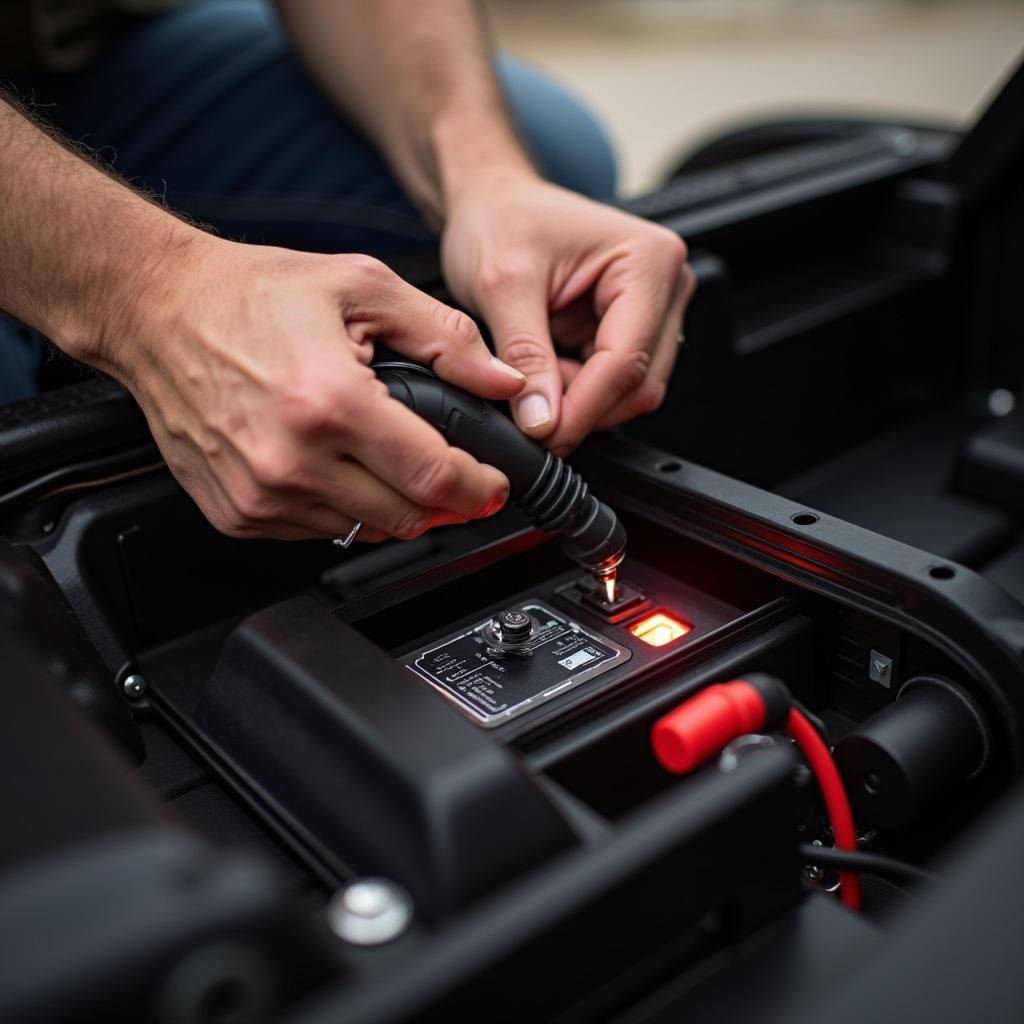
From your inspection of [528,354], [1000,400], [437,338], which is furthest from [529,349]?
[1000,400]

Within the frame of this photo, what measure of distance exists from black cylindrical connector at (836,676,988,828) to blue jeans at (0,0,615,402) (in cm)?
82

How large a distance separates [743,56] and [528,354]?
4.51 m

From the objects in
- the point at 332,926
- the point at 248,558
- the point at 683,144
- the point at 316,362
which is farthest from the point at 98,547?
the point at 683,144

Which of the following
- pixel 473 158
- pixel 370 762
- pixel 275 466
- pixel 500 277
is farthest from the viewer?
pixel 473 158

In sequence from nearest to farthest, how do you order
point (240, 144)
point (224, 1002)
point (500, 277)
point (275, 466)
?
point (224, 1002) < point (275, 466) < point (500, 277) < point (240, 144)

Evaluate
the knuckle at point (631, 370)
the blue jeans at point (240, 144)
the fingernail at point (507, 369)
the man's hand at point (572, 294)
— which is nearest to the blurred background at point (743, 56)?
the blue jeans at point (240, 144)

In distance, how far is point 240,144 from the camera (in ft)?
4.39

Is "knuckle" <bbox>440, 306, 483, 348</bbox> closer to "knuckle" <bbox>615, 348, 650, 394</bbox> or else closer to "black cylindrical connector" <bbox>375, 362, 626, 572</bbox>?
"black cylindrical connector" <bbox>375, 362, 626, 572</bbox>

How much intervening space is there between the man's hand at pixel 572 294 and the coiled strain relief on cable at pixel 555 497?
49 millimetres

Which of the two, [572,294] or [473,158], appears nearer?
[572,294]

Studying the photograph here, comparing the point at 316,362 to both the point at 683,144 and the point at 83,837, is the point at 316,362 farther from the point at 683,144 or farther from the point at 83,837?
the point at 683,144

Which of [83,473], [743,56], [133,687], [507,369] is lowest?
[743,56]

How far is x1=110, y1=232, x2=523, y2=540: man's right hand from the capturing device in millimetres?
626

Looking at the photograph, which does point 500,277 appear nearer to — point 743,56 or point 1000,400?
point 1000,400
